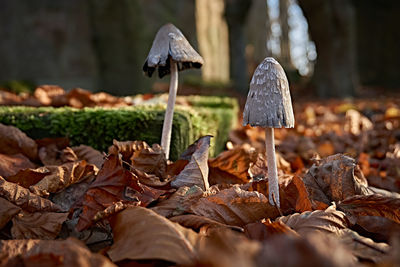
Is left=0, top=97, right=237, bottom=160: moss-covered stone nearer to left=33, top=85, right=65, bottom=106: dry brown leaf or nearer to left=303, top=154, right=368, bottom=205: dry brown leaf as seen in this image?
left=33, top=85, right=65, bottom=106: dry brown leaf

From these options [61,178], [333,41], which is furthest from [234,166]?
[333,41]

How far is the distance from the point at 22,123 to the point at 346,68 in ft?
30.5

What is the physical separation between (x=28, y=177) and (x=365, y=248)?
144 centimetres

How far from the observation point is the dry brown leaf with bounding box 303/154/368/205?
1753 millimetres

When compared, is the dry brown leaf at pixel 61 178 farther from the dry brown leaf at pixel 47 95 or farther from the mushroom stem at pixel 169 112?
the dry brown leaf at pixel 47 95

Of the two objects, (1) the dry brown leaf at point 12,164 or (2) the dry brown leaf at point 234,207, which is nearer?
(2) the dry brown leaf at point 234,207

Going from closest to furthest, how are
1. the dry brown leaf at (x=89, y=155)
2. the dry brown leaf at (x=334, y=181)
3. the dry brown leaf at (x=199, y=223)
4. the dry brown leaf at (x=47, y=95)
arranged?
the dry brown leaf at (x=199, y=223) → the dry brown leaf at (x=334, y=181) → the dry brown leaf at (x=89, y=155) → the dry brown leaf at (x=47, y=95)

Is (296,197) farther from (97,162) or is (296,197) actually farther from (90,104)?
(90,104)

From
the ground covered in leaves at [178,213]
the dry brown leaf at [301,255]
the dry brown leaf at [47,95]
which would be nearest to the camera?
the dry brown leaf at [301,255]

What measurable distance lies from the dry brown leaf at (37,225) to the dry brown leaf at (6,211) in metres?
0.02

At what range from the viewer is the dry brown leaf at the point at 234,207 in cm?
142

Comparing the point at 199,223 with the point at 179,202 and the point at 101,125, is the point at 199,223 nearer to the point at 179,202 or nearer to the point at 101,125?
the point at 179,202

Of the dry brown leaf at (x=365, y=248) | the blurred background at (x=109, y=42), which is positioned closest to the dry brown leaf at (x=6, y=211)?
the dry brown leaf at (x=365, y=248)

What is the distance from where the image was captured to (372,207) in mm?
1557
